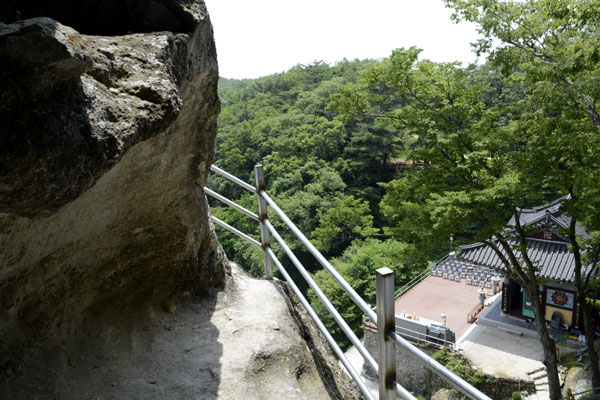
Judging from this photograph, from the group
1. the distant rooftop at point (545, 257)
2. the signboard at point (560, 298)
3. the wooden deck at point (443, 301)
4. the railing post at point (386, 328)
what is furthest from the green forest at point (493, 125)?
the railing post at point (386, 328)

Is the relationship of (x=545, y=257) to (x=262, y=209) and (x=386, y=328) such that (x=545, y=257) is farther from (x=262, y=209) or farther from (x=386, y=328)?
(x=386, y=328)

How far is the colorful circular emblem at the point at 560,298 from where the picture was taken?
13.3 meters

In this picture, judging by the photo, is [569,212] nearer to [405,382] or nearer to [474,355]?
[474,355]

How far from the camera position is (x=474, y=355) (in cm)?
1255

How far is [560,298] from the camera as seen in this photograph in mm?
13352

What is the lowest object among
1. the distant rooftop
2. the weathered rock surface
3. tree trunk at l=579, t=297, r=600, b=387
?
tree trunk at l=579, t=297, r=600, b=387

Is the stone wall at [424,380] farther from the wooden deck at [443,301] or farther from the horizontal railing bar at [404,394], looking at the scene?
the horizontal railing bar at [404,394]

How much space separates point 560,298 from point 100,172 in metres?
14.9

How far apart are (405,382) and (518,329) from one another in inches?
152

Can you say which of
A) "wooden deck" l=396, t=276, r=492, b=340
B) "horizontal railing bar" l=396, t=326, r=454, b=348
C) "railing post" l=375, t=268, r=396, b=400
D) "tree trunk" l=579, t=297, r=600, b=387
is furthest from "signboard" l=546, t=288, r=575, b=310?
"railing post" l=375, t=268, r=396, b=400

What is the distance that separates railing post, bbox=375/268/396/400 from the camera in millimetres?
1582

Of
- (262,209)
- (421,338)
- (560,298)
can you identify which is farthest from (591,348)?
(262,209)

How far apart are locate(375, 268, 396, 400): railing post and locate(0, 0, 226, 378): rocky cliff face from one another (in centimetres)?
106

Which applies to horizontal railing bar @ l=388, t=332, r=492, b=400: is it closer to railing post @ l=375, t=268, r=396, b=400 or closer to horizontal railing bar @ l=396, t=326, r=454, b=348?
railing post @ l=375, t=268, r=396, b=400
